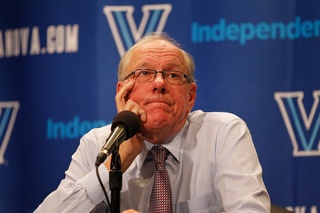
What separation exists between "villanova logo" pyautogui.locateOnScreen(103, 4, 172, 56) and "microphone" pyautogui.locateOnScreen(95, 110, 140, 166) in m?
1.80

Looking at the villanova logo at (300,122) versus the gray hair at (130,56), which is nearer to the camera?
the gray hair at (130,56)

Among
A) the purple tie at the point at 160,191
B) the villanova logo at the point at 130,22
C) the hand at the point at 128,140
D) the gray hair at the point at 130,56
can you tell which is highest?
the villanova logo at the point at 130,22

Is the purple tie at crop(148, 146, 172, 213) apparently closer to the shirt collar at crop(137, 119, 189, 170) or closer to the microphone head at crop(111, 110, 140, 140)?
the shirt collar at crop(137, 119, 189, 170)

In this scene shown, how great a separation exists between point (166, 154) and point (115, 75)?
4.54 ft

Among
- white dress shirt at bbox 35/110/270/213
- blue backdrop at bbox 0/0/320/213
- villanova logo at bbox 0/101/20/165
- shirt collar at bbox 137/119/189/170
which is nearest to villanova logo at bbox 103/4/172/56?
blue backdrop at bbox 0/0/320/213

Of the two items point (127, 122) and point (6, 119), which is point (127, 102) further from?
point (6, 119)

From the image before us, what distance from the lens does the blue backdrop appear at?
364 centimetres

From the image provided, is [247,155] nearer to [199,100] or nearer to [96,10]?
[199,100]

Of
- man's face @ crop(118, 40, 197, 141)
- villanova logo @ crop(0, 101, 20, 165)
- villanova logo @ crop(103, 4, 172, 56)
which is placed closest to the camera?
man's face @ crop(118, 40, 197, 141)

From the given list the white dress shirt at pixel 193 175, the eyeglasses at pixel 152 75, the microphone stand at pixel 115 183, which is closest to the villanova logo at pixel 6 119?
the white dress shirt at pixel 193 175

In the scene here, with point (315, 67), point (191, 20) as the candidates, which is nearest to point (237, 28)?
point (191, 20)

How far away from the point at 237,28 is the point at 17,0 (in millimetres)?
1517

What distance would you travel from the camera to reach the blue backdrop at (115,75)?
3.64m

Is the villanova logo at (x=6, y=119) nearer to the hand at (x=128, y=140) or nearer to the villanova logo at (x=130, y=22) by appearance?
the villanova logo at (x=130, y=22)
